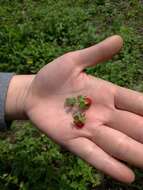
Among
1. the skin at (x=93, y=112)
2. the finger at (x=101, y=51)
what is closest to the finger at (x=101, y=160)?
the skin at (x=93, y=112)

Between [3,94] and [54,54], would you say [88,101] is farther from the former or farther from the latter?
[54,54]

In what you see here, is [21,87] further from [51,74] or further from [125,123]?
[125,123]

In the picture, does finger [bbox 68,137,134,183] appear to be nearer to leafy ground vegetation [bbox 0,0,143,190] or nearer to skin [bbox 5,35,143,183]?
skin [bbox 5,35,143,183]

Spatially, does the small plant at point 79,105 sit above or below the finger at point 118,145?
above

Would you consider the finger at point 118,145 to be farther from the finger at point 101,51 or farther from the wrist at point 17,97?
the wrist at point 17,97

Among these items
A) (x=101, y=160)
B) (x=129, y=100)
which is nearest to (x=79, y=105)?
(x=129, y=100)

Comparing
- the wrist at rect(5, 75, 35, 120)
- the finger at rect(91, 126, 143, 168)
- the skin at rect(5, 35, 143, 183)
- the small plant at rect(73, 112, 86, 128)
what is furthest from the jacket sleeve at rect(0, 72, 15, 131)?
the finger at rect(91, 126, 143, 168)
